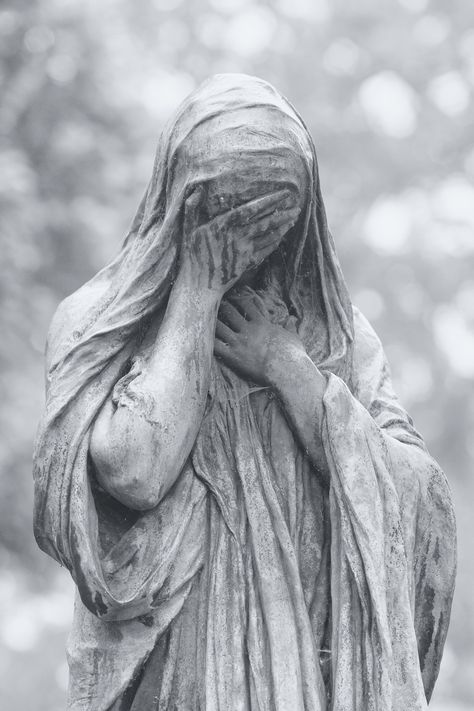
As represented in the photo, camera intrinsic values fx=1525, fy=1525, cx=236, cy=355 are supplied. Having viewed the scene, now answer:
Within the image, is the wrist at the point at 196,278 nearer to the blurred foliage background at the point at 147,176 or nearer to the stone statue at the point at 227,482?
the stone statue at the point at 227,482

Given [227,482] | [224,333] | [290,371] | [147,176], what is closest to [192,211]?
[224,333]

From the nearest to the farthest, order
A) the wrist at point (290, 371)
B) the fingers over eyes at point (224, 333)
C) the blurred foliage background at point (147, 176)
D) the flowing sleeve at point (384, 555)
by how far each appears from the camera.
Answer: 1. the flowing sleeve at point (384, 555)
2. the wrist at point (290, 371)
3. the fingers over eyes at point (224, 333)
4. the blurred foliage background at point (147, 176)

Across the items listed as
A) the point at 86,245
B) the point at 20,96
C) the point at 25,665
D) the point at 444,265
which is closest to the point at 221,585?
the point at 25,665

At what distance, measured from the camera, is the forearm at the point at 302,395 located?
4227mm

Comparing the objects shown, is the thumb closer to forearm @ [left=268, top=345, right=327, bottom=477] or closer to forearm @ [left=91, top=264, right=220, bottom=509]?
forearm @ [left=91, top=264, right=220, bottom=509]

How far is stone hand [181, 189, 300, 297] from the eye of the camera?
4168mm

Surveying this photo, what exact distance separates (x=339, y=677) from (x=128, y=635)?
583 mm

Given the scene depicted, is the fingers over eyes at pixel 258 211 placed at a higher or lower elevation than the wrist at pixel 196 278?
higher

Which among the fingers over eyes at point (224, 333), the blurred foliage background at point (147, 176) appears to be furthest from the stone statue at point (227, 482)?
the blurred foliage background at point (147, 176)

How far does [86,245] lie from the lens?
11219 mm

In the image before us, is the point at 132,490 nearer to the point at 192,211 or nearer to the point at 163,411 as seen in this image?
the point at 163,411

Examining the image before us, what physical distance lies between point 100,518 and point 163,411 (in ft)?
1.19

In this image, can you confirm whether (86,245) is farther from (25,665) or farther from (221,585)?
(221,585)

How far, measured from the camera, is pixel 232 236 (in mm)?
4223
